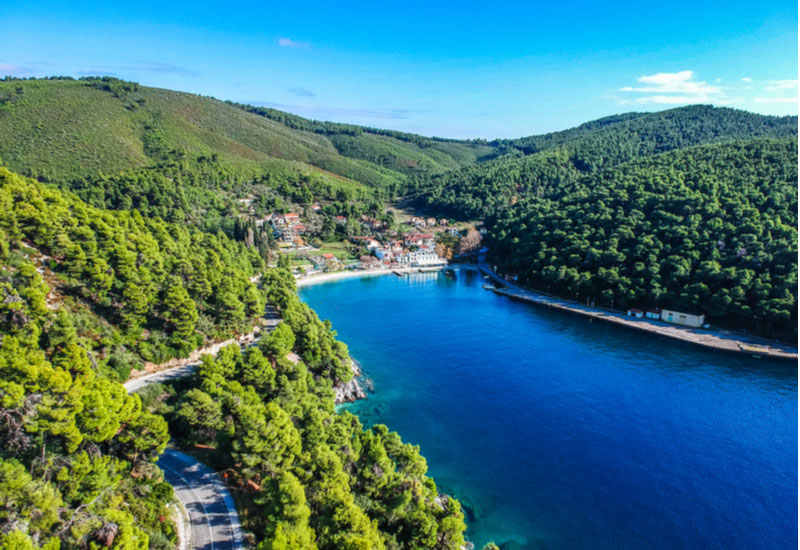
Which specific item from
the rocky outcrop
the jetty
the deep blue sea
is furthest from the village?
the rocky outcrop

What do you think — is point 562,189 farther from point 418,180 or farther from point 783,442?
point 783,442

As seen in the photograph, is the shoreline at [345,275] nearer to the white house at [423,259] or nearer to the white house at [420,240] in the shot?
the white house at [423,259]

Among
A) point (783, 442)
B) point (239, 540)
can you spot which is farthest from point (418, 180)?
point (239, 540)

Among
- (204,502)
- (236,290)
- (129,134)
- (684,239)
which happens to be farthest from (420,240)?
(129,134)

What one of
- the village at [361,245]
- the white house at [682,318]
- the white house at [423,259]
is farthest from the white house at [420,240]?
the white house at [682,318]

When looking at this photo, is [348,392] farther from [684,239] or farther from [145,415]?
[684,239]
